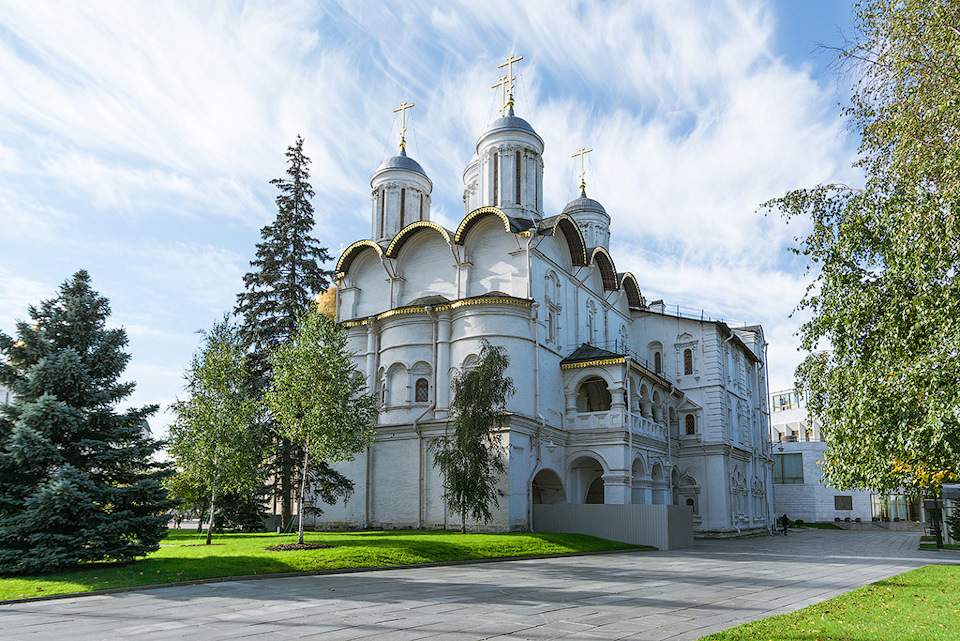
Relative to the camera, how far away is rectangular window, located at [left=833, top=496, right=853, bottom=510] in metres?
58.4

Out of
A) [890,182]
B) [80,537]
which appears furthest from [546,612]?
[80,537]

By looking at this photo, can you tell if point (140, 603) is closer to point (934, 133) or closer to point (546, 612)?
point (546, 612)

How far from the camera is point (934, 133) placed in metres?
10.1

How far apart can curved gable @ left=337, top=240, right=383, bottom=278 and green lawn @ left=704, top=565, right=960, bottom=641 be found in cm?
2456

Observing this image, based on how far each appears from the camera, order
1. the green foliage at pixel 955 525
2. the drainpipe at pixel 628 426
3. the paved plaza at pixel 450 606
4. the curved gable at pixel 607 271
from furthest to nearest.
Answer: the curved gable at pixel 607 271, the green foliage at pixel 955 525, the drainpipe at pixel 628 426, the paved plaza at pixel 450 606

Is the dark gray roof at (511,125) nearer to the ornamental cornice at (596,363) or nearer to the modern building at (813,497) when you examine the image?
the ornamental cornice at (596,363)

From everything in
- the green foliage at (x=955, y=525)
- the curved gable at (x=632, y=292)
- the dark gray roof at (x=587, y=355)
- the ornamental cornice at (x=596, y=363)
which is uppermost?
the curved gable at (x=632, y=292)

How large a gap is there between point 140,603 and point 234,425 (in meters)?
11.6

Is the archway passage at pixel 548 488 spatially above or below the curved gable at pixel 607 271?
below

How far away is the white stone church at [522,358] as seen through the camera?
27.8 m

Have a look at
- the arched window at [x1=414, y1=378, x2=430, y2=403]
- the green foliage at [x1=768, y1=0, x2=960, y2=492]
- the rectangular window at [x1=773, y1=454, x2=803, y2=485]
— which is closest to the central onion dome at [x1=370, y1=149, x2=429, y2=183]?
the arched window at [x1=414, y1=378, x2=430, y2=403]

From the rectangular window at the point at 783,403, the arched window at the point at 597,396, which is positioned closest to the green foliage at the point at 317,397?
the arched window at the point at 597,396

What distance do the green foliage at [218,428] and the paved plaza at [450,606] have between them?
8.35 metres

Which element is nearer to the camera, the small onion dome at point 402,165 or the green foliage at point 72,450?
the green foliage at point 72,450
